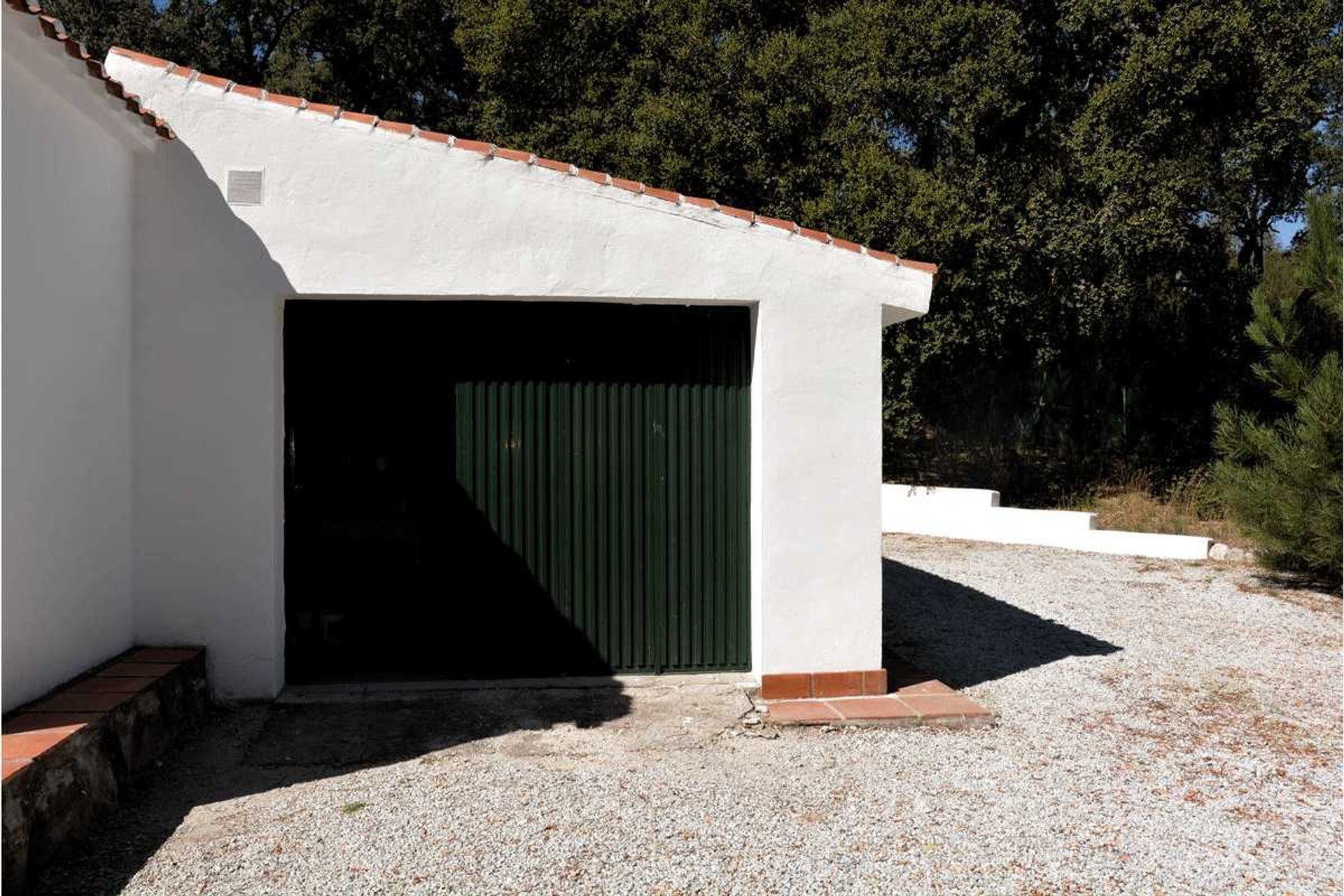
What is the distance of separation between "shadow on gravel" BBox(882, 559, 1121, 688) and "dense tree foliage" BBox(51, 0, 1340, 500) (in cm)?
582

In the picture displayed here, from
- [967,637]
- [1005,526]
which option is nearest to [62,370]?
[967,637]

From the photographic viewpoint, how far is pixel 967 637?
790cm

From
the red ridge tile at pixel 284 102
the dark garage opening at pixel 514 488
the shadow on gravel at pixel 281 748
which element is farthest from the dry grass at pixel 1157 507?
the red ridge tile at pixel 284 102

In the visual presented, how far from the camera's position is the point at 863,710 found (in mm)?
5520

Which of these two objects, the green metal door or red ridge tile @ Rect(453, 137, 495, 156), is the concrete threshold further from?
red ridge tile @ Rect(453, 137, 495, 156)

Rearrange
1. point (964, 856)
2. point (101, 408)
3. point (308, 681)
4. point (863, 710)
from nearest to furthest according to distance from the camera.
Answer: point (964, 856) → point (101, 408) → point (863, 710) → point (308, 681)

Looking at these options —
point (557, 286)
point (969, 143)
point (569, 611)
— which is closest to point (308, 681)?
point (569, 611)

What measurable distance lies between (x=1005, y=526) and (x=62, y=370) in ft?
40.3

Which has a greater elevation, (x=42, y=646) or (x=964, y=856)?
(x=42, y=646)

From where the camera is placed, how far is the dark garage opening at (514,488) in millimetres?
5934

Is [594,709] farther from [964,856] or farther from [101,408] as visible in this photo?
[101,408]

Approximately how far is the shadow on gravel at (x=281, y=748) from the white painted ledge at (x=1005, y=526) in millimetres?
8174

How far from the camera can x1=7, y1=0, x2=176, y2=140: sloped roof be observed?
3.99 m

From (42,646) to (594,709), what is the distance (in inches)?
108
